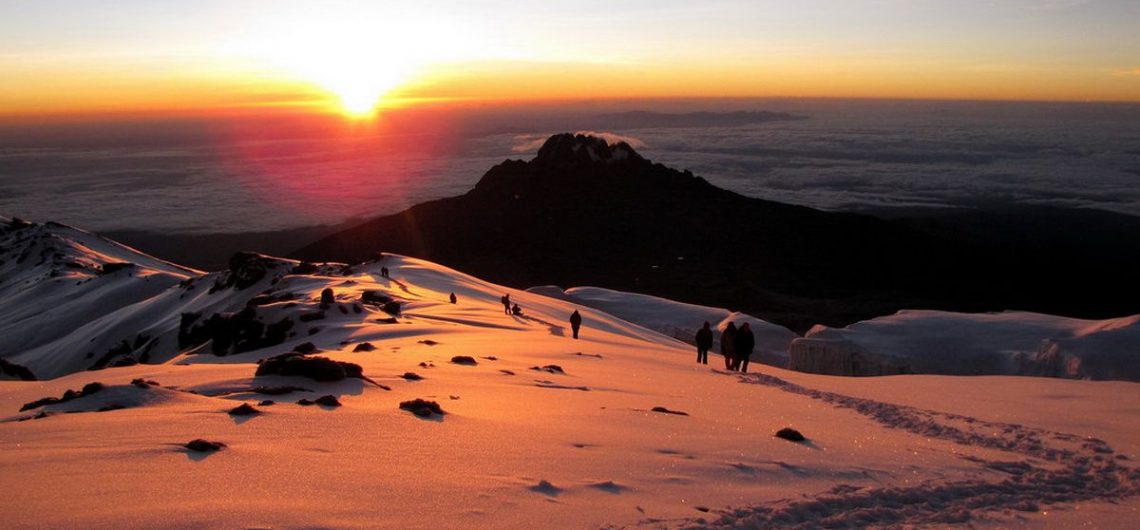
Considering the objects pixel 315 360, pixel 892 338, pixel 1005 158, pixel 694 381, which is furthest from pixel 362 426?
pixel 1005 158

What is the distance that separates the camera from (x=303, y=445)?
6859mm

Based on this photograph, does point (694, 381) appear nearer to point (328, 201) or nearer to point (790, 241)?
point (790, 241)

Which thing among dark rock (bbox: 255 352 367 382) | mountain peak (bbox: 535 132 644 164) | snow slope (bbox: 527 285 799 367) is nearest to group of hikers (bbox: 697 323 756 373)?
dark rock (bbox: 255 352 367 382)

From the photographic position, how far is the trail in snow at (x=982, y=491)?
5871mm

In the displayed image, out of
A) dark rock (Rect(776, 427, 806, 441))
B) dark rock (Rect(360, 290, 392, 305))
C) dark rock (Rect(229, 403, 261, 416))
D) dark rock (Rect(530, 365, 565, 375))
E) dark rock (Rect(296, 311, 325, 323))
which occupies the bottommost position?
dark rock (Rect(360, 290, 392, 305))

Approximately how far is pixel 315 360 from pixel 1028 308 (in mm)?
58288

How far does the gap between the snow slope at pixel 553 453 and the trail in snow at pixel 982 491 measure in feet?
0.08

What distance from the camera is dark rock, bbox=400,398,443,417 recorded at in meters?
8.38

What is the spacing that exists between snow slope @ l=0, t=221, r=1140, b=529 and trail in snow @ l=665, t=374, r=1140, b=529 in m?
0.02

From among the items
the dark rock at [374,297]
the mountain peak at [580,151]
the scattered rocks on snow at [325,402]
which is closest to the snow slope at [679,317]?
the dark rock at [374,297]

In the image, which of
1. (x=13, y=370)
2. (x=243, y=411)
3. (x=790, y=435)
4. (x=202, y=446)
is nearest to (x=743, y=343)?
(x=790, y=435)

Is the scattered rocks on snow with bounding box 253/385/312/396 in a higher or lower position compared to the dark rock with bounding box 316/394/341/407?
lower

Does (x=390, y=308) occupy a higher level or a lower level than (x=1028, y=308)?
higher

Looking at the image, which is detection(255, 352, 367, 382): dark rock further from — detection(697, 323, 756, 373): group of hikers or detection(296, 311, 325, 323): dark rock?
detection(296, 311, 325, 323): dark rock
